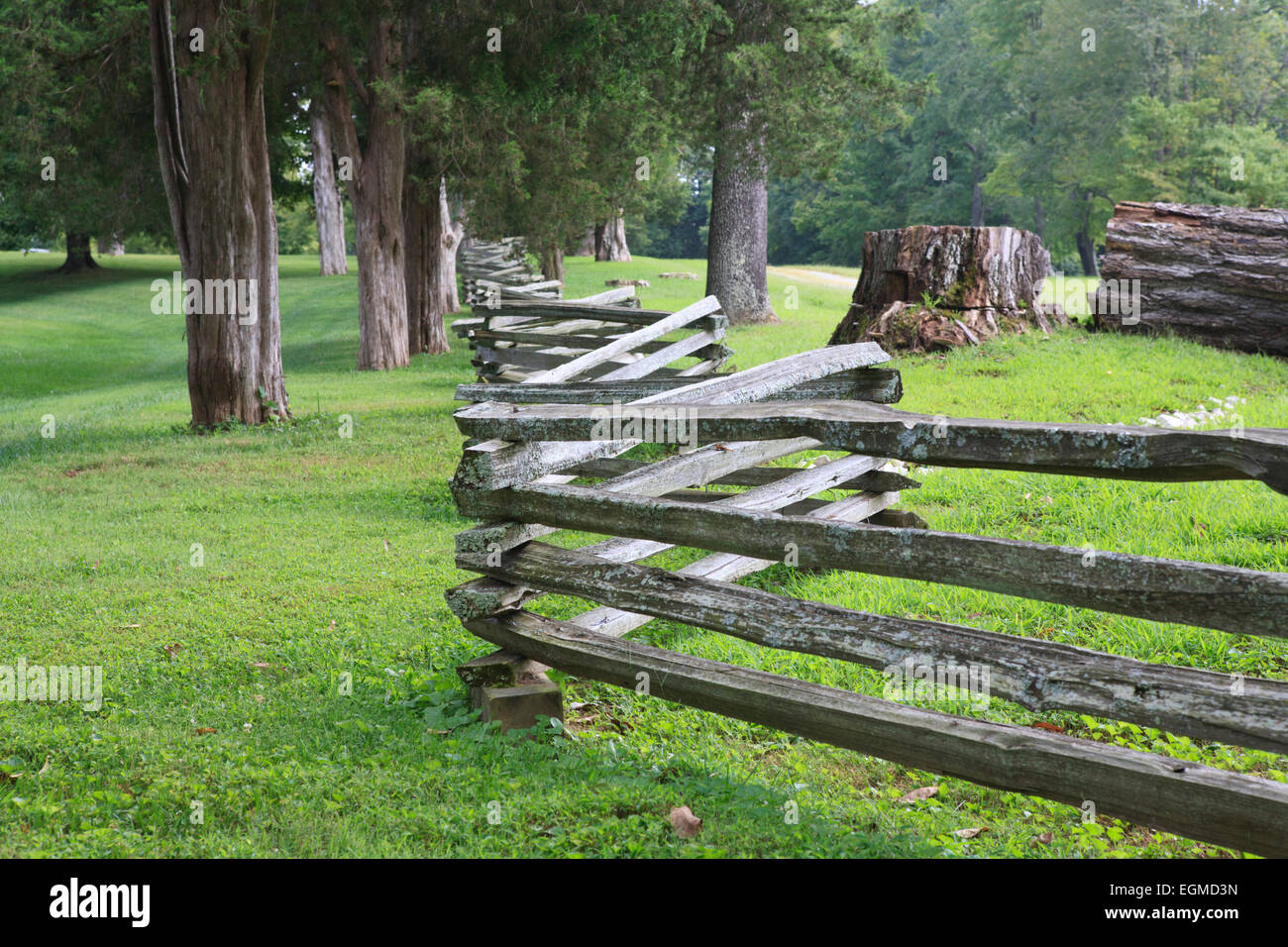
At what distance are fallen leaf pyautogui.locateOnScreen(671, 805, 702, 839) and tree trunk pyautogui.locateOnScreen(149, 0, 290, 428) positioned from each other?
371 inches

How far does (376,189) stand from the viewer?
16.4 m

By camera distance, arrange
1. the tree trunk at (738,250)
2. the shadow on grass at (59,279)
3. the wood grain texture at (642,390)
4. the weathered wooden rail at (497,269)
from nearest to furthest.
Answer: the wood grain texture at (642,390)
the tree trunk at (738,250)
the weathered wooden rail at (497,269)
the shadow on grass at (59,279)

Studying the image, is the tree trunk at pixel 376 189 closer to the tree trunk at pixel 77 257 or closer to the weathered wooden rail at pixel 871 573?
the weathered wooden rail at pixel 871 573

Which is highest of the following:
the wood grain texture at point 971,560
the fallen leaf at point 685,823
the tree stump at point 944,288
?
the tree stump at point 944,288

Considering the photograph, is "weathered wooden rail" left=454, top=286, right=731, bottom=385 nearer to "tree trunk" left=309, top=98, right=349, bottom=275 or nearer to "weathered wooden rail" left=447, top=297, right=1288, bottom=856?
"weathered wooden rail" left=447, top=297, right=1288, bottom=856

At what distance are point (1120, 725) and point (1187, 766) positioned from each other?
1514 millimetres

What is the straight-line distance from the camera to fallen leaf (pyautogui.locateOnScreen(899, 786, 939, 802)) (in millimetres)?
3830

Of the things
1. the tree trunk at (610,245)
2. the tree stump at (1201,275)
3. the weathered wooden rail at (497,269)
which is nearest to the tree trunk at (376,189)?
the weathered wooden rail at (497,269)

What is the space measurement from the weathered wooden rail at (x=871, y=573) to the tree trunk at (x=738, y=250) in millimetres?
15871

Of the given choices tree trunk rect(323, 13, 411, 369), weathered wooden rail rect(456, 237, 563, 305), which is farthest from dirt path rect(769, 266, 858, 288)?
tree trunk rect(323, 13, 411, 369)

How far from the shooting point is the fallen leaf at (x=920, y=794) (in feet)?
12.6

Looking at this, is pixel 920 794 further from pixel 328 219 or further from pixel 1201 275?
pixel 328 219
